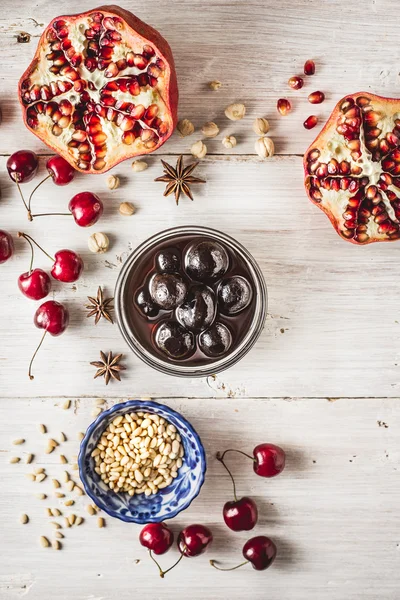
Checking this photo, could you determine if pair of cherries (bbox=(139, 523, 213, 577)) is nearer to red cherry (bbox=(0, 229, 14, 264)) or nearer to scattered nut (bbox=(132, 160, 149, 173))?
red cherry (bbox=(0, 229, 14, 264))

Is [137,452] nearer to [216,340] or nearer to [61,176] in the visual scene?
[216,340]

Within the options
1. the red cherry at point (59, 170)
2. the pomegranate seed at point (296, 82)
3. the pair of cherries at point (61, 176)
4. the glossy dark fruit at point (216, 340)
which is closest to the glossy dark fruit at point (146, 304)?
the glossy dark fruit at point (216, 340)

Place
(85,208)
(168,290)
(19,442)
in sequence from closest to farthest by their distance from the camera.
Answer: (168,290) → (85,208) → (19,442)

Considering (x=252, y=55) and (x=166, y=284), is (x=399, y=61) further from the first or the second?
(x=166, y=284)

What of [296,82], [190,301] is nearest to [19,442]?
[190,301]


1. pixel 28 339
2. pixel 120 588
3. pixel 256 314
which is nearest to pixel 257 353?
pixel 256 314

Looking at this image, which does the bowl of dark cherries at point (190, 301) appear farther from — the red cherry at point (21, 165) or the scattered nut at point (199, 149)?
the red cherry at point (21, 165)
